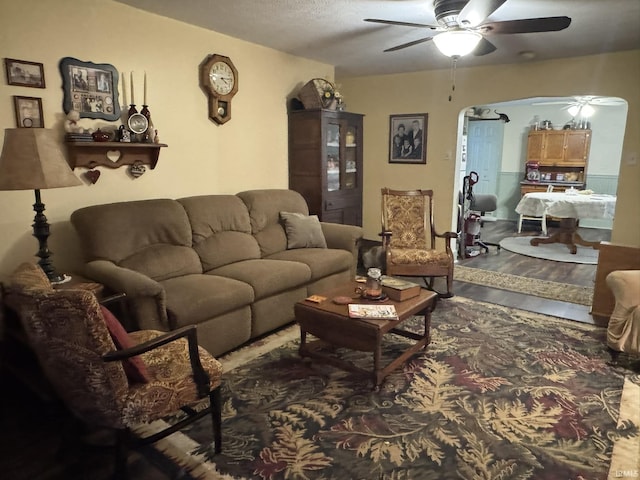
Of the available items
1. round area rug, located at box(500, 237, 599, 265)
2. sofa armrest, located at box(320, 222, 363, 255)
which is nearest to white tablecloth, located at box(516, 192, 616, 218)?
round area rug, located at box(500, 237, 599, 265)

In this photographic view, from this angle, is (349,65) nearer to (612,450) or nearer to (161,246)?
(161,246)

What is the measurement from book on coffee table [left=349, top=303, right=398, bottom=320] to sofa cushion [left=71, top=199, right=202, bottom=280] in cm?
130

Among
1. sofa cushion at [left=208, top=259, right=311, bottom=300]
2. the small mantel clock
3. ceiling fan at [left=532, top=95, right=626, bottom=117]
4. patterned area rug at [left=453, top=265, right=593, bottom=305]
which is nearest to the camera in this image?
sofa cushion at [left=208, top=259, right=311, bottom=300]

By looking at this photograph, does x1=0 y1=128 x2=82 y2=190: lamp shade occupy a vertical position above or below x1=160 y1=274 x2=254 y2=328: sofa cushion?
above

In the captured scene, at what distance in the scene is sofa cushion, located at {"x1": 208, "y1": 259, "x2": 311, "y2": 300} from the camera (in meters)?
3.15

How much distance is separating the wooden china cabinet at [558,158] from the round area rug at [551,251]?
6.56 feet

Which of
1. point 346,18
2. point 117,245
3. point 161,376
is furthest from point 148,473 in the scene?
point 346,18

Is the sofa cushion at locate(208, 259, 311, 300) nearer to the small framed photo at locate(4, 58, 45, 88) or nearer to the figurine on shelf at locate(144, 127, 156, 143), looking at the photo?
the figurine on shelf at locate(144, 127, 156, 143)

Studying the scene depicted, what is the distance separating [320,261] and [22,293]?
93.2 inches

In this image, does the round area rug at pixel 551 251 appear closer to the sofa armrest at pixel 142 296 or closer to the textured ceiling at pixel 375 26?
the textured ceiling at pixel 375 26

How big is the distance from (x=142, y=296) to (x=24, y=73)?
1602 millimetres

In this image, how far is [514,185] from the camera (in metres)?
8.73

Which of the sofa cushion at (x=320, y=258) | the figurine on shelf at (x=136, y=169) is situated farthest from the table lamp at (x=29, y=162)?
the sofa cushion at (x=320, y=258)

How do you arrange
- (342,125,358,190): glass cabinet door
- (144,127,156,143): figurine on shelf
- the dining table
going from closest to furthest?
(144,127,156,143): figurine on shelf, (342,125,358,190): glass cabinet door, the dining table
